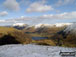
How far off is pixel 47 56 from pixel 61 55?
1819 mm

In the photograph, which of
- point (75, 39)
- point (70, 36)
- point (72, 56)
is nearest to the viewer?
point (72, 56)

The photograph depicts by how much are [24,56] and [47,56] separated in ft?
9.80

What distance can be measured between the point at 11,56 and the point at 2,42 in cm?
3316

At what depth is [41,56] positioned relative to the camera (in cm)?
1495

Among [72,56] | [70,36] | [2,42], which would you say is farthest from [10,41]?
[72,56]

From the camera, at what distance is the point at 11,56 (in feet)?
48.7

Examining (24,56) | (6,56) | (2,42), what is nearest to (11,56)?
(6,56)

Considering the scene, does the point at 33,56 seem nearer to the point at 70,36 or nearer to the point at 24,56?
the point at 24,56

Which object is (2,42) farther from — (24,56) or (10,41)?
(24,56)

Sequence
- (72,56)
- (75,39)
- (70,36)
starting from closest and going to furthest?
1. (72,56)
2. (75,39)
3. (70,36)

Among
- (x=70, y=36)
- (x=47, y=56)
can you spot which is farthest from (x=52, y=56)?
(x=70, y=36)

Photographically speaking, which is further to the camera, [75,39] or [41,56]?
[75,39]

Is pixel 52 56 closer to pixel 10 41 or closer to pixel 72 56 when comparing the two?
pixel 72 56

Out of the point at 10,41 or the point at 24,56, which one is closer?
the point at 24,56
